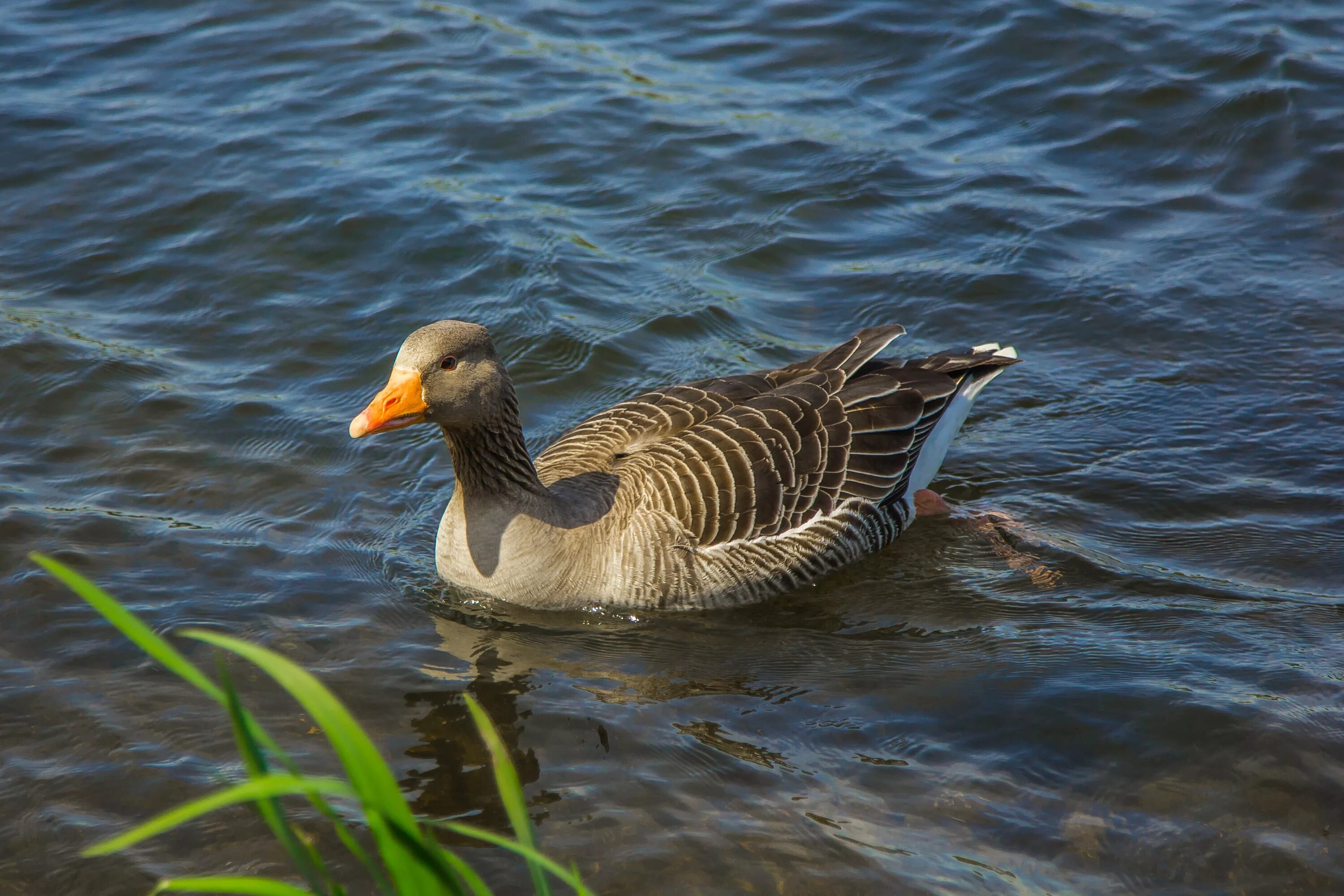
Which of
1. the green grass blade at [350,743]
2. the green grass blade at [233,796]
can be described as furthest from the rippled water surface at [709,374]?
the green grass blade at [233,796]

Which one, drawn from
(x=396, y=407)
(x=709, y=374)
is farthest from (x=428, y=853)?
(x=709, y=374)

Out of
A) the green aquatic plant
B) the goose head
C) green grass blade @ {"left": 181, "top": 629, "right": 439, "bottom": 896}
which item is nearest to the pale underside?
the goose head

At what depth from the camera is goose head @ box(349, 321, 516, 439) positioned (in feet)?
21.5

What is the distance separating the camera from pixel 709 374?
32.6 ft

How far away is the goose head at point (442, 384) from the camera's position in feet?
21.5

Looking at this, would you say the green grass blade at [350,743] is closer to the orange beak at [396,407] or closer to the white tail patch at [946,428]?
the orange beak at [396,407]

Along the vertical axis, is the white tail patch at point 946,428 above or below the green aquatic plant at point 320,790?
below

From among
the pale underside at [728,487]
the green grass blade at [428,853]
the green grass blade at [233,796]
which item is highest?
the green grass blade at [233,796]

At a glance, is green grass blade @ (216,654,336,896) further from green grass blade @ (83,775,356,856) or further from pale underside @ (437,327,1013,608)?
pale underside @ (437,327,1013,608)

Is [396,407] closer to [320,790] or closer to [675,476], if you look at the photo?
[675,476]

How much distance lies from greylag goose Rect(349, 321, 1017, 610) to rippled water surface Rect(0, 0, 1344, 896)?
284 millimetres

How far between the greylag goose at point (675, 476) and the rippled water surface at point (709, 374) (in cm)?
28

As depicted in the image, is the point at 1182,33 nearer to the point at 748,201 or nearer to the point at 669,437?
the point at 748,201

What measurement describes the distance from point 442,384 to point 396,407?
1.02 feet
